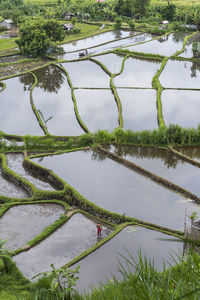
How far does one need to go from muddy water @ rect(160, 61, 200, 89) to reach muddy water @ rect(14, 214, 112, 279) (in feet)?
52.2

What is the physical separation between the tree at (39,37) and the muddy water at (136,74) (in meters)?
7.69

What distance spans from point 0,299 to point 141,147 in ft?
35.0

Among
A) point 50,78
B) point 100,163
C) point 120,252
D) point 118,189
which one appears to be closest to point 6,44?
point 50,78

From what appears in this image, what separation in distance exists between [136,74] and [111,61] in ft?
14.2

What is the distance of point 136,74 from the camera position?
91.8 feet

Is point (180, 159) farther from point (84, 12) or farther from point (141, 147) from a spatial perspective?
point (84, 12)

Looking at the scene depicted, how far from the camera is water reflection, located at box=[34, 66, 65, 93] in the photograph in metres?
25.8

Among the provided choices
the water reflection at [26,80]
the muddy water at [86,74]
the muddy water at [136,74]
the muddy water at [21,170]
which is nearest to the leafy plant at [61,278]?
the muddy water at [21,170]

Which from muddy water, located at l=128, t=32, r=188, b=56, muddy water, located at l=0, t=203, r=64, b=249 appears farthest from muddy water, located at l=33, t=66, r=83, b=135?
A: muddy water, located at l=128, t=32, r=188, b=56

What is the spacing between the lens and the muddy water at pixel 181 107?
65.8 feet

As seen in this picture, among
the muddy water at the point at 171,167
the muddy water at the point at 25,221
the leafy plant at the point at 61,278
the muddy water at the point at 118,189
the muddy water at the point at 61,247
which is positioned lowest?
the muddy water at the point at 25,221

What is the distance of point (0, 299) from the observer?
26.9 feet

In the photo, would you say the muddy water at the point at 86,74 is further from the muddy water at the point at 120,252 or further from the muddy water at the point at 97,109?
the muddy water at the point at 120,252

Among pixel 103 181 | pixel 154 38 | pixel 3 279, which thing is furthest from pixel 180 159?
pixel 154 38
